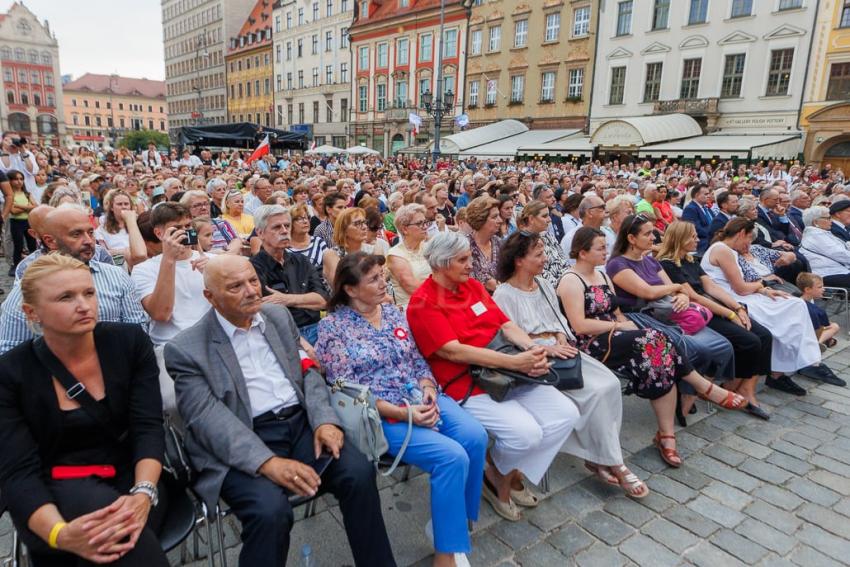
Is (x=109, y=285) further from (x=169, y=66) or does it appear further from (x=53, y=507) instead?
(x=169, y=66)

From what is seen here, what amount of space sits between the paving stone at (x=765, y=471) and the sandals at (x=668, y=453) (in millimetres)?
418

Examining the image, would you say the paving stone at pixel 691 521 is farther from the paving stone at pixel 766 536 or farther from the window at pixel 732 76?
the window at pixel 732 76

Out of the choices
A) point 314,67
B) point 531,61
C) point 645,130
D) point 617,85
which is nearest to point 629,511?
point 645,130

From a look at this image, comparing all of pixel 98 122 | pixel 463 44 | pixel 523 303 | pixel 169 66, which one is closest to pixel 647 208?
pixel 523 303

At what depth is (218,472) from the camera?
230 centimetres

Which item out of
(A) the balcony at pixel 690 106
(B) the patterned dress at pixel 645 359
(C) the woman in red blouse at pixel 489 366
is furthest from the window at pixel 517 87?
(C) the woman in red blouse at pixel 489 366

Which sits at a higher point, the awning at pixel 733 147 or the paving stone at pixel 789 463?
the awning at pixel 733 147

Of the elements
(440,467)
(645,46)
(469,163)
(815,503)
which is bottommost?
(815,503)

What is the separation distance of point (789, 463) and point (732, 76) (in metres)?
28.7

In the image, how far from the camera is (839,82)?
22844 millimetres

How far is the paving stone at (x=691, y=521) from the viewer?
9.65 feet

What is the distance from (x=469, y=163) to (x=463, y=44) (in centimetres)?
1655

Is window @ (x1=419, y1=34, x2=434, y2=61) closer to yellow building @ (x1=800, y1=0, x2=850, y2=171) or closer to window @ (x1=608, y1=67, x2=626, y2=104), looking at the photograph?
window @ (x1=608, y1=67, x2=626, y2=104)

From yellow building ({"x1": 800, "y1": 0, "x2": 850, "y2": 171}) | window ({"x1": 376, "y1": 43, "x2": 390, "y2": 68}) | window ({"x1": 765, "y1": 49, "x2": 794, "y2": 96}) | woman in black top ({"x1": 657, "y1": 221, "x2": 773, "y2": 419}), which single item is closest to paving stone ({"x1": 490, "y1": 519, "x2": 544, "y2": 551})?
woman in black top ({"x1": 657, "y1": 221, "x2": 773, "y2": 419})
